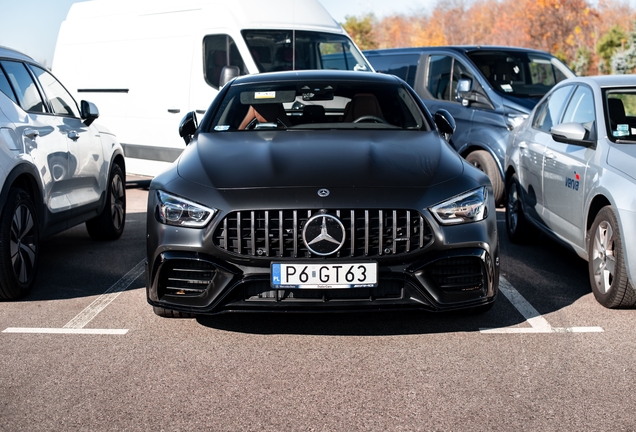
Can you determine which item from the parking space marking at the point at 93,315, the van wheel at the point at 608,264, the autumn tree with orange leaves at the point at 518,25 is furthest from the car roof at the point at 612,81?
the autumn tree with orange leaves at the point at 518,25

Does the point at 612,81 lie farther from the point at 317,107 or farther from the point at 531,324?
the point at 531,324

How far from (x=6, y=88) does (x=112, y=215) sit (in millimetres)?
2194

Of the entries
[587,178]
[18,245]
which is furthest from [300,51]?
[18,245]

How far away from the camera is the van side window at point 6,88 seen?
6.19m

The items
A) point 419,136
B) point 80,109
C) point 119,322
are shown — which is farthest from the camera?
point 80,109

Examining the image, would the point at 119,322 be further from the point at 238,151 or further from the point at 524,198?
the point at 524,198

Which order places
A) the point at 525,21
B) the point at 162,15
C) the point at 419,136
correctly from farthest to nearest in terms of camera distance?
the point at 525,21 < the point at 162,15 < the point at 419,136

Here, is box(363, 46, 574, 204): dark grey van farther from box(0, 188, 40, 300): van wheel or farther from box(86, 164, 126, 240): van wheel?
box(0, 188, 40, 300): van wheel

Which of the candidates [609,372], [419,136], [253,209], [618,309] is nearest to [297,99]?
[419,136]

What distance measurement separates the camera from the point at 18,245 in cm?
583

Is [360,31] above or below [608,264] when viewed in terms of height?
below

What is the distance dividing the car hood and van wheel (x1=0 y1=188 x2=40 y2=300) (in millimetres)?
1233

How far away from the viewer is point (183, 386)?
4.07 metres

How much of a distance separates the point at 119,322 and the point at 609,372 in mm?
2791
